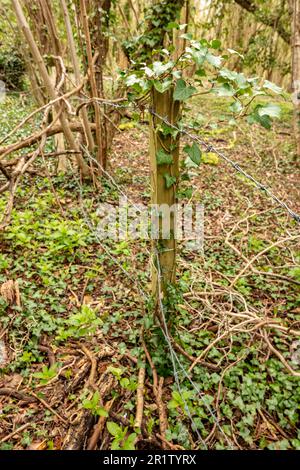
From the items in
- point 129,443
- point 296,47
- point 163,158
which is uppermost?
point 296,47

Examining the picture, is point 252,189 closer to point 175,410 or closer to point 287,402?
point 287,402

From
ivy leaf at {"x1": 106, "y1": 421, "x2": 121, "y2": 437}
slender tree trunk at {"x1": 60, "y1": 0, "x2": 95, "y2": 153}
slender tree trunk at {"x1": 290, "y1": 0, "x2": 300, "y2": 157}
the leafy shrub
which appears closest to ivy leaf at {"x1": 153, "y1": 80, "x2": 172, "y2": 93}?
ivy leaf at {"x1": 106, "y1": 421, "x2": 121, "y2": 437}

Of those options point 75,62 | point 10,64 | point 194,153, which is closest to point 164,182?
point 194,153

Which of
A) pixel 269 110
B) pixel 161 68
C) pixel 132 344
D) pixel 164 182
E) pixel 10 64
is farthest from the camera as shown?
pixel 10 64

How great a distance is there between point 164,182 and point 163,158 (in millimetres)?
151

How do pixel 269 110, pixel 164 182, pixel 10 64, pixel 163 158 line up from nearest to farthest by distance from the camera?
pixel 269 110 → pixel 163 158 → pixel 164 182 → pixel 10 64

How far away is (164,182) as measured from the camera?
5.49ft

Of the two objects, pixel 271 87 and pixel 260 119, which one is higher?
pixel 271 87

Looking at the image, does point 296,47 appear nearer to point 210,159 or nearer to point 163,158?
point 210,159

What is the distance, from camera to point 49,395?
1974 millimetres

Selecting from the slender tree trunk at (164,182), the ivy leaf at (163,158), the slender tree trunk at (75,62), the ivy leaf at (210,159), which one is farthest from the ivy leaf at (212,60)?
the ivy leaf at (210,159)

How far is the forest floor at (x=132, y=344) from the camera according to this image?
71.1 inches

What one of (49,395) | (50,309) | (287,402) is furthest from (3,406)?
(287,402)

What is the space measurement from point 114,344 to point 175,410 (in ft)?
2.20
